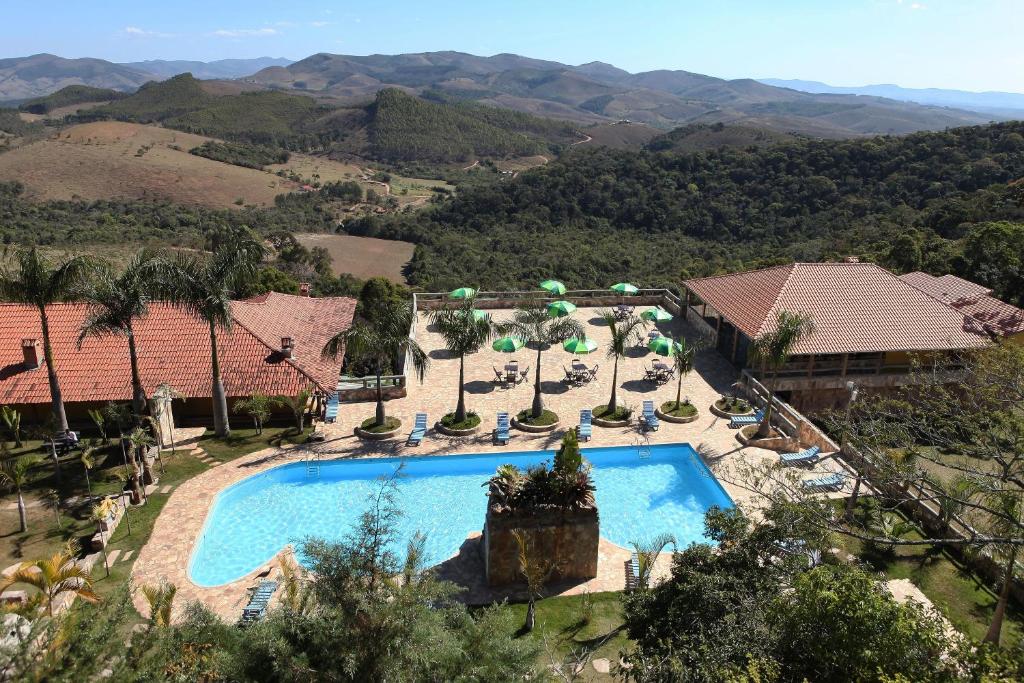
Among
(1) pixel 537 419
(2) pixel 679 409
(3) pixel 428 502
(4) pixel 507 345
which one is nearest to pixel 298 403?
(3) pixel 428 502

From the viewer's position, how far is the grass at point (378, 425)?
73.2 feet

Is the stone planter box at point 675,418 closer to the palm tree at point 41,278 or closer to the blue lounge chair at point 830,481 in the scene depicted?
the blue lounge chair at point 830,481

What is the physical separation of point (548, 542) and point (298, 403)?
34.1 feet

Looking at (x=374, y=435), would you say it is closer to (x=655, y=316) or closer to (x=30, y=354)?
(x=30, y=354)

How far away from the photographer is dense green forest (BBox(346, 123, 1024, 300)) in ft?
163

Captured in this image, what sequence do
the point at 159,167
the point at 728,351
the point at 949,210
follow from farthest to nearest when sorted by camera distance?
the point at 159,167 → the point at 949,210 → the point at 728,351

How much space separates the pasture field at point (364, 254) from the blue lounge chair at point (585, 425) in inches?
1617

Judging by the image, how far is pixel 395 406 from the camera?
2422 cm

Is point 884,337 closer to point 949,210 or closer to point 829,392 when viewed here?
point 829,392

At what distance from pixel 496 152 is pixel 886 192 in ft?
381

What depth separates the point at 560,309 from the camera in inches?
1247

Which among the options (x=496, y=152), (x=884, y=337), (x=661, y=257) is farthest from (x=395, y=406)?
(x=496, y=152)

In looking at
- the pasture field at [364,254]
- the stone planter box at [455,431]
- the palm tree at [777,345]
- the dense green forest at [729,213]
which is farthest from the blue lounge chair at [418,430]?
the pasture field at [364,254]

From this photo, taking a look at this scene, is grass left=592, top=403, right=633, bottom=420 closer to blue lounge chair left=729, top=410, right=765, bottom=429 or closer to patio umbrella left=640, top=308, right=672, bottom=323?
blue lounge chair left=729, top=410, right=765, bottom=429
